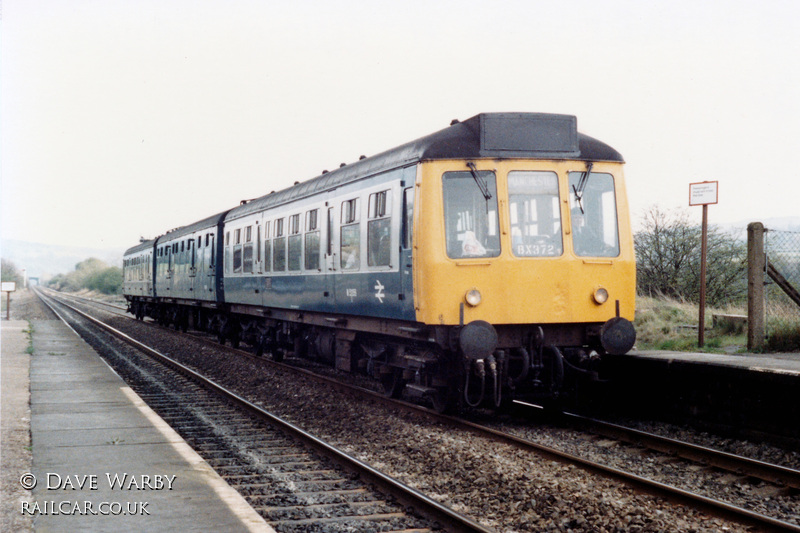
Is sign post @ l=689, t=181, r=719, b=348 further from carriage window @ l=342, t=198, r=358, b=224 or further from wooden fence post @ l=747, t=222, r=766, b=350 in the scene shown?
carriage window @ l=342, t=198, r=358, b=224

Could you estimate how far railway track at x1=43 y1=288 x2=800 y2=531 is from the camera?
16.8 feet

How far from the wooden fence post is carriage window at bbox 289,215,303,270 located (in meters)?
6.60

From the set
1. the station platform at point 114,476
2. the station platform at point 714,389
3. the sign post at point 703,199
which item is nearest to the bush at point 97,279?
the station platform at point 114,476

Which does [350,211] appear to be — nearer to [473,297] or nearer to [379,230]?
[379,230]

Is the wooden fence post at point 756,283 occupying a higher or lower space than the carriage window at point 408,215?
lower

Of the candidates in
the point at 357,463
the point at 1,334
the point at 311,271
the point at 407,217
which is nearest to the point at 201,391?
the point at 311,271

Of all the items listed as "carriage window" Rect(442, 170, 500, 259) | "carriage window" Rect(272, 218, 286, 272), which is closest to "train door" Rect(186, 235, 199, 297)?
"carriage window" Rect(272, 218, 286, 272)

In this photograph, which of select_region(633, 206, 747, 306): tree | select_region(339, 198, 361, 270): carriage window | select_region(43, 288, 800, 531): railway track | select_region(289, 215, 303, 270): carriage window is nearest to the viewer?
select_region(43, 288, 800, 531): railway track

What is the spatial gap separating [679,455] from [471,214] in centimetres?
314

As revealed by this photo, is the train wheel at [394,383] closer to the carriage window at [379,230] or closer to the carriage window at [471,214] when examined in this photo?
the carriage window at [379,230]

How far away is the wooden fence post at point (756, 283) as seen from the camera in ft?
33.2

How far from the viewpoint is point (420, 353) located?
905 centimetres

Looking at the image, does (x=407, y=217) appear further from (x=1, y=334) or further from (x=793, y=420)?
(x=1, y=334)

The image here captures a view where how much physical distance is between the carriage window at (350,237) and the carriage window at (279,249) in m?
3.09
